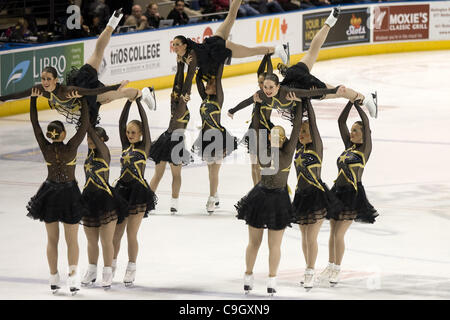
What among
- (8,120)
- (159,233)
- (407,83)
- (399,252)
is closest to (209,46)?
(159,233)

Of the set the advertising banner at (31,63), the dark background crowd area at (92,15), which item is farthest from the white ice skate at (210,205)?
the dark background crowd area at (92,15)

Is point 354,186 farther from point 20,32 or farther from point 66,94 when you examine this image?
point 20,32

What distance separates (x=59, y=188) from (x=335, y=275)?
7.64 feet

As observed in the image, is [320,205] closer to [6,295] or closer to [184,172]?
[6,295]

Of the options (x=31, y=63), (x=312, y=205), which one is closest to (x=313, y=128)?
(x=312, y=205)

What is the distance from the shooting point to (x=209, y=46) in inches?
400

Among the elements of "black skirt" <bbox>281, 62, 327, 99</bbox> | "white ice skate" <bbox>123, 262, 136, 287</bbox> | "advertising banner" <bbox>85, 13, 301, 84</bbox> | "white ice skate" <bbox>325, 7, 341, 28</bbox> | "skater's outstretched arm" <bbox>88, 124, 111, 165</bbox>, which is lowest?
"white ice skate" <bbox>123, 262, 136, 287</bbox>

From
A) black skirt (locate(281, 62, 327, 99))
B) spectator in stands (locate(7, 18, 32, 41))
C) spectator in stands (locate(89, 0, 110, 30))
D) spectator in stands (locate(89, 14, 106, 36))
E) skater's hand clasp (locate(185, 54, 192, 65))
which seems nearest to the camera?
black skirt (locate(281, 62, 327, 99))

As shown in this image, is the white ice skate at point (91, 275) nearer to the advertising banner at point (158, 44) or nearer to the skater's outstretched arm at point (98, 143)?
the skater's outstretched arm at point (98, 143)

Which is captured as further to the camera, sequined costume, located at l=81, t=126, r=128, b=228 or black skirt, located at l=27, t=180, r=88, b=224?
sequined costume, located at l=81, t=126, r=128, b=228

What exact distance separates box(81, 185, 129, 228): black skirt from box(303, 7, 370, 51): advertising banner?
14.5m

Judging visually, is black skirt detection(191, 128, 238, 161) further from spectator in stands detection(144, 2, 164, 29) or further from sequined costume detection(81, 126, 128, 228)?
spectator in stands detection(144, 2, 164, 29)

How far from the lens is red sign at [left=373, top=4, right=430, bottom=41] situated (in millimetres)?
22922

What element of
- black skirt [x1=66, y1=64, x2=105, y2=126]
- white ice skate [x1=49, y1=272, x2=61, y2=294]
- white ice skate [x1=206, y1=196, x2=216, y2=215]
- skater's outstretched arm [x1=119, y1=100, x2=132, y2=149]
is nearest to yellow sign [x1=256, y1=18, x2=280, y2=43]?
white ice skate [x1=206, y1=196, x2=216, y2=215]
